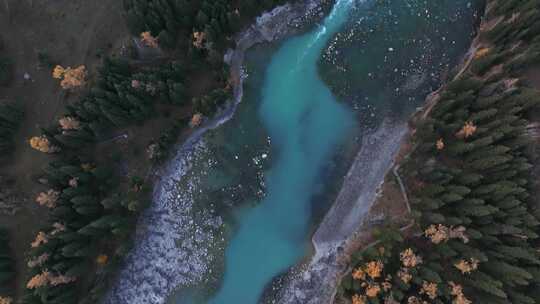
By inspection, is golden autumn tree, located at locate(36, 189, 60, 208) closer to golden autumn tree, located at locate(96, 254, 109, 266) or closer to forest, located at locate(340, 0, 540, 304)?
golden autumn tree, located at locate(96, 254, 109, 266)

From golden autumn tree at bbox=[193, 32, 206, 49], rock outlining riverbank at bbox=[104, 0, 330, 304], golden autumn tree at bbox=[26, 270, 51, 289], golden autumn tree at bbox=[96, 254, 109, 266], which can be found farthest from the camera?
rock outlining riverbank at bbox=[104, 0, 330, 304]

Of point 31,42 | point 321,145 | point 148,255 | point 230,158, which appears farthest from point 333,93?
point 31,42

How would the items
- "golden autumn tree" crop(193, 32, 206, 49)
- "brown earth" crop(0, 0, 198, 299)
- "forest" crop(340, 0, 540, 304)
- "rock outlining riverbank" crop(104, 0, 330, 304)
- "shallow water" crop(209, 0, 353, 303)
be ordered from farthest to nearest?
1. "shallow water" crop(209, 0, 353, 303)
2. "rock outlining riverbank" crop(104, 0, 330, 304)
3. "brown earth" crop(0, 0, 198, 299)
4. "golden autumn tree" crop(193, 32, 206, 49)
5. "forest" crop(340, 0, 540, 304)

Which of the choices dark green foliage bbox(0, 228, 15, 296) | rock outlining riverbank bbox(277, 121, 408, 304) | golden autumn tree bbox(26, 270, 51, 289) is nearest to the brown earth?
dark green foliage bbox(0, 228, 15, 296)

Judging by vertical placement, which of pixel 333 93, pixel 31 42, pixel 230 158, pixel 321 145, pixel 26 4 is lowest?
pixel 321 145

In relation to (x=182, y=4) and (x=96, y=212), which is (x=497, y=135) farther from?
(x=96, y=212)

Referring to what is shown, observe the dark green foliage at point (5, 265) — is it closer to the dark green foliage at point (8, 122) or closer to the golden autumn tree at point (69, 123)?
the dark green foliage at point (8, 122)
